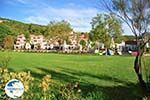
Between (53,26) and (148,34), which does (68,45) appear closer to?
(53,26)

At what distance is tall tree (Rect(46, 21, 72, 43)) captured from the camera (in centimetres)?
12381

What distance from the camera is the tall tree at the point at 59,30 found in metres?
124

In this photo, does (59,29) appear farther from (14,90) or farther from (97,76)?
(14,90)

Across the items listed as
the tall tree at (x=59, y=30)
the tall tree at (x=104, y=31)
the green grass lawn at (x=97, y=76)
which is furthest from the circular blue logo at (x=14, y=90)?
the tall tree at (x=59, y=30)

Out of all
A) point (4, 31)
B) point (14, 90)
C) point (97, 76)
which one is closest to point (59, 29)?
point (4, 31)

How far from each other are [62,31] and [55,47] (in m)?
13.7

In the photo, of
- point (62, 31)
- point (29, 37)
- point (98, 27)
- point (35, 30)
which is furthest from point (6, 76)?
point (35, 30)

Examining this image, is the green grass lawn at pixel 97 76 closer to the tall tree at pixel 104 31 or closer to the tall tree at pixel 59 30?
the tall tree at pixel 104 31

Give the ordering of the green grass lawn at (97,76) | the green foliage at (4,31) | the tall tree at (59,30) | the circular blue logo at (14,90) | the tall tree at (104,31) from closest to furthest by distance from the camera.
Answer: the circular blue logo at (14,90)
the green grass lawn at (97,76)
the tall tree at (104,31)
the tall tree at (59,30)
the green foliage at (4,31)

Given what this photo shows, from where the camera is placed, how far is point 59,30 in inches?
4875

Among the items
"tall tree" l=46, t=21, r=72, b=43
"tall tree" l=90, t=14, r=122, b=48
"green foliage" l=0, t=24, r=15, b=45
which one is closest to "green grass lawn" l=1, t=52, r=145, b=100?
"tall tree" l=90, t=14, r=122, b=48

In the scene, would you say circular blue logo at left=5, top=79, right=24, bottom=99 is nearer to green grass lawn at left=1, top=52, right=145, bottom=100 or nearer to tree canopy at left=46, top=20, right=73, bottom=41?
green grass lawn at left=1, top=52, right=145, bottom=100

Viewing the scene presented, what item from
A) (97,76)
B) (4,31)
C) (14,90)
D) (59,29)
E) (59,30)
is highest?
(59,29)

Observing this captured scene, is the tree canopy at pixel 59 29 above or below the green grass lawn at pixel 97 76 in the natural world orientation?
above
